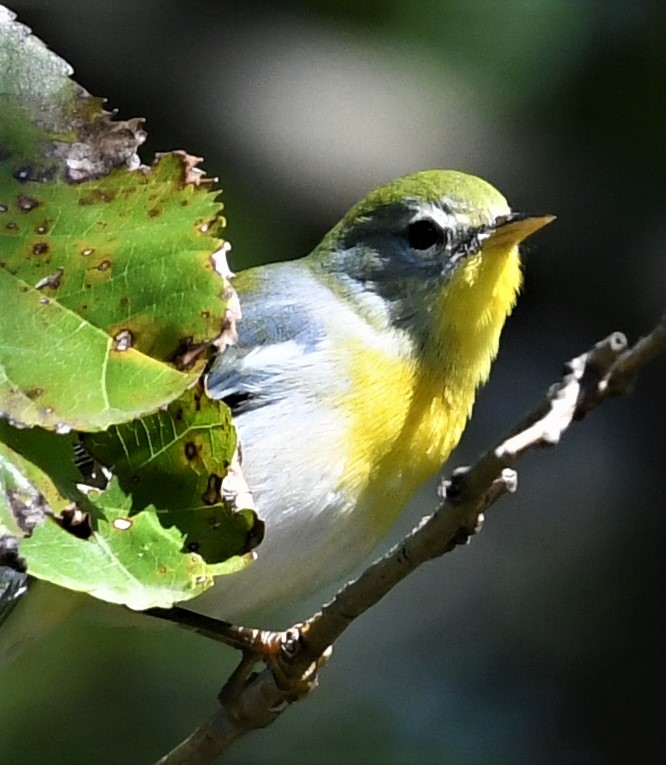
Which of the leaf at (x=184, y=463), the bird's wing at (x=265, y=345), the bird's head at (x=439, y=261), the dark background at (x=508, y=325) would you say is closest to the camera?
the leaf at (x=184, y=463)

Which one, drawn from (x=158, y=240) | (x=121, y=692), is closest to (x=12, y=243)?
(x=158, y=240)

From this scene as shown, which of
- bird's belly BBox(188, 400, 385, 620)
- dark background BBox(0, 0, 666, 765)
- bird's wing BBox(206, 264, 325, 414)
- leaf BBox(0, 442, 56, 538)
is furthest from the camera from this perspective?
dark background BBox(0, 0, 666, 765)

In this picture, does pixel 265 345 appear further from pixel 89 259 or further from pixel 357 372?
pixel 89 259

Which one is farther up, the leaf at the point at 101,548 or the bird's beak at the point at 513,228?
the leaf at the point at 101,548

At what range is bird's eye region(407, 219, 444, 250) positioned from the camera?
224cm

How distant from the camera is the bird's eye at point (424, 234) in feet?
7.34

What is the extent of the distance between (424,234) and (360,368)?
0.32 meters

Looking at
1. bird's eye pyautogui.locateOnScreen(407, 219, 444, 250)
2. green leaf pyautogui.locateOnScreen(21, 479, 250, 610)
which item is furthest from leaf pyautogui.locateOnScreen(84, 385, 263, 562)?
bird's eye pyautogui.locateOnScreen(407, 219, 444, 250)

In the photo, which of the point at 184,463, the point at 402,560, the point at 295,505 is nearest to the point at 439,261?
the point at 295,505

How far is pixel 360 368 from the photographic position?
6.75ft

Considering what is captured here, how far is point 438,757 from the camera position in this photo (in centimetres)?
325

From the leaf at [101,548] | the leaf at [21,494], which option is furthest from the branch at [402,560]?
the leaf at [21,494]

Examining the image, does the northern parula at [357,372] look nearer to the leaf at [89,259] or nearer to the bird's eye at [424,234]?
the bird's eye at [424,234]

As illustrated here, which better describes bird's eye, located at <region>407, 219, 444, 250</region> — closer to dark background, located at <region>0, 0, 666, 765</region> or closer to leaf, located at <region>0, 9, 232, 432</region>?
dark background, located at <region>0, 0, 666, 765</region>
